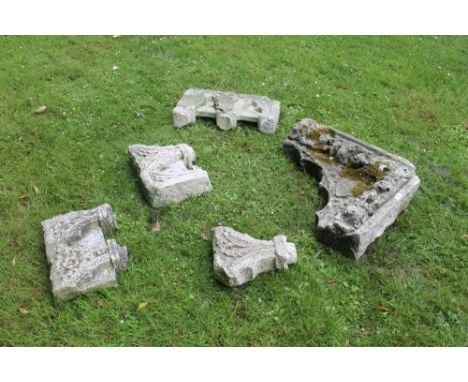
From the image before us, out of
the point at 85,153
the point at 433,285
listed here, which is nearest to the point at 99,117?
the point at 85,153

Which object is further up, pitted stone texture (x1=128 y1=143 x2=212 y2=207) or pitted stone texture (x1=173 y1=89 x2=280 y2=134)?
pitted stone texture (x1=173 y1=89 x2=280 y2=134)

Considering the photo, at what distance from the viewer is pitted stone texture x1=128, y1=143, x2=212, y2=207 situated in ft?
15.8

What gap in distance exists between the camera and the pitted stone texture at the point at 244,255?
157 inches

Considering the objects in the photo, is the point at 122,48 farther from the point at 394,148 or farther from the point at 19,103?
the point at 394,148

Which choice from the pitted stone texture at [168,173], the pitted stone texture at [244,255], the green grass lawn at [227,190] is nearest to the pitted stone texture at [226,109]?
the green grass lawn at [227,190]

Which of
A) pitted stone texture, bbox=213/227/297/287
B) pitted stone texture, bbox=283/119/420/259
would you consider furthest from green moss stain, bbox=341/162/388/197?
pitted stone texture, bbox=213/227/297/287

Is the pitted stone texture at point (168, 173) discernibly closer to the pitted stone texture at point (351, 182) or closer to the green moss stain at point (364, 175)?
the pitted stone texture at point (351, 182)

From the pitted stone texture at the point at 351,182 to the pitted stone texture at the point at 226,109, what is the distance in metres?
0.64

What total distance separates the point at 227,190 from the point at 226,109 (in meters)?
1.62

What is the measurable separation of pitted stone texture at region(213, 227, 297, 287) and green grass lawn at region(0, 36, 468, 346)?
0.12 metres

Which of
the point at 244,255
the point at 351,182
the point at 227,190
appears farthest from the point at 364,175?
the point at 244,255

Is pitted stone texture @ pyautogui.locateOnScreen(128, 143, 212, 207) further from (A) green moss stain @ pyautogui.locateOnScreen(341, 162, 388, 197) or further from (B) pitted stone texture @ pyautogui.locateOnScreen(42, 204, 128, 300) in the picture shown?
(A) green moss stain @ pyautogui.locateOnScreen(341, 162, 388, 197)

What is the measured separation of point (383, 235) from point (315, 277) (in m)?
1.05

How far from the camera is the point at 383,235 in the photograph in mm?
4711
